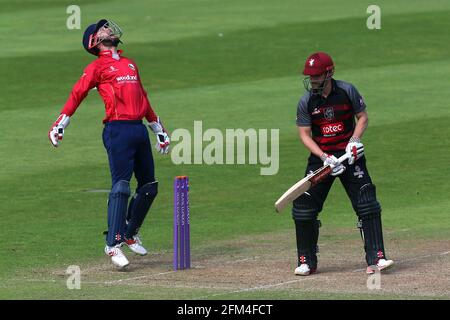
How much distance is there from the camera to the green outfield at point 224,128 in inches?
470

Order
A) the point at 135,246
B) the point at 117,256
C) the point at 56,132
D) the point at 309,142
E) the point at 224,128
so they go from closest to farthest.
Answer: the point at 309,142 < the point at 117,256 < the point at 56,132 < the point at 135,246 < the point at 224,128

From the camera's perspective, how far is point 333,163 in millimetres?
11758

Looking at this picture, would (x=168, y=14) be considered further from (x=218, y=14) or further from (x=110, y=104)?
(x=110, y=104)

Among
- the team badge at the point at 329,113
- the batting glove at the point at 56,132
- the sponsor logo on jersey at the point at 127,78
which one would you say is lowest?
the team badge at the point at 329,113

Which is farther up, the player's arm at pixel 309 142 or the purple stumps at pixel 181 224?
the player's arm at pixel 309 142

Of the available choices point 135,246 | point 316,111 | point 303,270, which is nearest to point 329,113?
point 316,111

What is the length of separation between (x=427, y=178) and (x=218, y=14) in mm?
17274

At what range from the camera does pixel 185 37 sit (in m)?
30.5

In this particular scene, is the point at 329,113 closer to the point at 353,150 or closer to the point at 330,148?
the point at 330,148

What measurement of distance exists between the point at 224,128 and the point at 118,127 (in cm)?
849

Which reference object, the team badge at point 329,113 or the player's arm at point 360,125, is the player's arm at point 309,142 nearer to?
the team badge at point 329,113

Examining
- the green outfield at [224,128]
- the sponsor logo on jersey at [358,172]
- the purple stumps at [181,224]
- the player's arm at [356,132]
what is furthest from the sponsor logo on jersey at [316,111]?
the green outfield at [224,128]

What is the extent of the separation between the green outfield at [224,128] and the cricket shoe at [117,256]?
4.1 inches

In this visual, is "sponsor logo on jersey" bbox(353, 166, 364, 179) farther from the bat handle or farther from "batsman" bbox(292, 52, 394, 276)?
the bat handle
